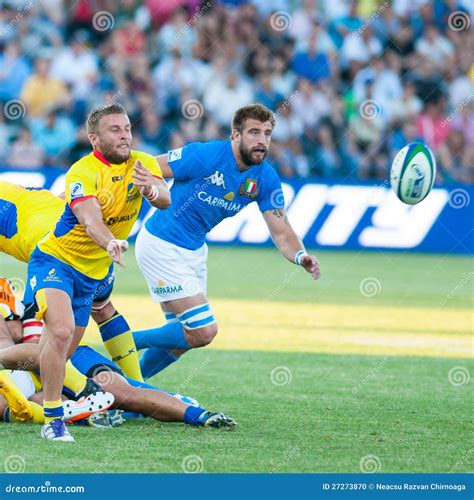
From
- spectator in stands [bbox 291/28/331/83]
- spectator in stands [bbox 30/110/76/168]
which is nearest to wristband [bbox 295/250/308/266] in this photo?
spectator in stands [bbox 30/110/76/168]

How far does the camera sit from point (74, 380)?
25.9 feet

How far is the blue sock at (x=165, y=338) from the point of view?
8.87 meters

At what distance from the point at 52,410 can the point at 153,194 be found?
1.45m

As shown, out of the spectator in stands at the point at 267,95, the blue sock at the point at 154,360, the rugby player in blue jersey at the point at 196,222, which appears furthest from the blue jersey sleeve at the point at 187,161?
the spectator in stands at the point at 267,95

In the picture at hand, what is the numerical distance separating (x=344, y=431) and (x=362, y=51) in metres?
15.1

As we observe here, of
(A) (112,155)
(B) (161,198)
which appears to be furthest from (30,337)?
(B) (161,198)

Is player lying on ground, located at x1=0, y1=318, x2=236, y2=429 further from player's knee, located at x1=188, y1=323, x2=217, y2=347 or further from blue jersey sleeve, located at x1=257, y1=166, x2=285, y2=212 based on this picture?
blue jersey sleeve, located at x1=257, y1=166, x2=285, y2=212

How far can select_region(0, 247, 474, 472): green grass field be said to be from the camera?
684 cm

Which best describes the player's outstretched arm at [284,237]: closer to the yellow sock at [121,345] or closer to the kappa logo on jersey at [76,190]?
the yellow sock at [121,345]

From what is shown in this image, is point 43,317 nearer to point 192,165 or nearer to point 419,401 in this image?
point 192,165

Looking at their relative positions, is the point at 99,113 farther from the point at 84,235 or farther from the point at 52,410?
the point at 52,410

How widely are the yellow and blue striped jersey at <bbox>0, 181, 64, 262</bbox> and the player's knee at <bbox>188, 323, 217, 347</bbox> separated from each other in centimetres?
138

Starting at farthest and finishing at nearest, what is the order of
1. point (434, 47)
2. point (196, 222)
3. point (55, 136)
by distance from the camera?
point (434, 47)
point (55, 136)
point (196, 222)

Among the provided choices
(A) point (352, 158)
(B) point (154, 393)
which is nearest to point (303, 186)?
(A) point (352, 158)
